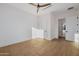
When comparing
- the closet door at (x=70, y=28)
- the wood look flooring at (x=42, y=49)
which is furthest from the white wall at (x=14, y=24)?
the closet door at (x=70, y=28)

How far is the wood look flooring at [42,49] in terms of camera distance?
164 centimetres

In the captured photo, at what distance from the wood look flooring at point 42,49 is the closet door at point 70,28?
4.5 inches

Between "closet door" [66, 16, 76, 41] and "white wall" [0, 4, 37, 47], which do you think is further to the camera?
"closet door" [66, 16, 76, 41]

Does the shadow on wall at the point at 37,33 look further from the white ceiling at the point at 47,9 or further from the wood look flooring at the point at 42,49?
the white ceiling at the point at 47,9

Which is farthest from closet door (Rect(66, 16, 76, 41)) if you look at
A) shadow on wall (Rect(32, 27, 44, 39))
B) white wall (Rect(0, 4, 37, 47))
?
white wall (Rect(0, 4, 37, 47))

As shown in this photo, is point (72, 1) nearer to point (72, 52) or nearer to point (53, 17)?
point (53, 17)

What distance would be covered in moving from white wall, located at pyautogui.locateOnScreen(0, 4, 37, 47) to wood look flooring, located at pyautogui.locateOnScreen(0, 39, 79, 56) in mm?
115

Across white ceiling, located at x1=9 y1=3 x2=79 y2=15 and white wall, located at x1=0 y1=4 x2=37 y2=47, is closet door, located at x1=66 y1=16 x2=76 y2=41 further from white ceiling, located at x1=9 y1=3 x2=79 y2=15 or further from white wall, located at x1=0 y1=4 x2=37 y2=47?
white wall, located at x1=0 y1=4 x2=37 y2=47

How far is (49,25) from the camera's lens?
71.1 inches

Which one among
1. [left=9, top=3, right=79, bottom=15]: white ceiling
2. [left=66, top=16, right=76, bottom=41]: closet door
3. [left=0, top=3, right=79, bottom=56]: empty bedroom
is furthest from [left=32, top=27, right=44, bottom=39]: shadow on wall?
[left=66, top=16, right=76, bottom=41]: closet door

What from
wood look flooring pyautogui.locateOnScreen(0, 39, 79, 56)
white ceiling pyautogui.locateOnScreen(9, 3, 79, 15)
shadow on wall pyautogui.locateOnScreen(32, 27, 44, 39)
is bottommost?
wood look flooring pyautogui.locateOnScreen(0, 39, 79, 56)

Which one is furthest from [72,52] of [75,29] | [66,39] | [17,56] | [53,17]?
[17,56]

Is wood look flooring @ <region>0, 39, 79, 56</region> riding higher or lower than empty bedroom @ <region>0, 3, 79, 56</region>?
lower

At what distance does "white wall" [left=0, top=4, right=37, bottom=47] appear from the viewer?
1.62 meters
